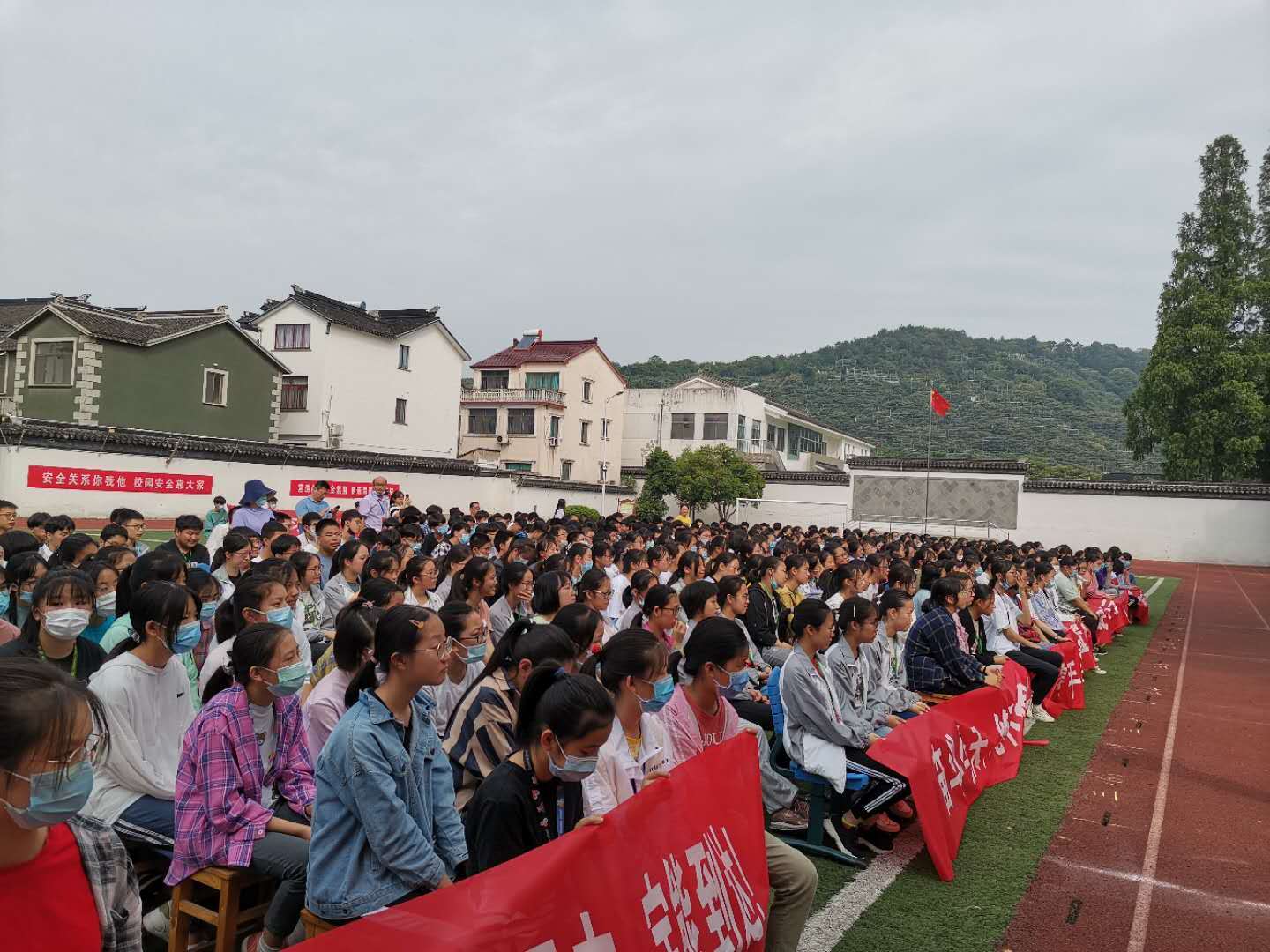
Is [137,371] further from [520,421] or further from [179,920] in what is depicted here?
[179,920]

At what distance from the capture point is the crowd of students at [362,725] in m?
2.08

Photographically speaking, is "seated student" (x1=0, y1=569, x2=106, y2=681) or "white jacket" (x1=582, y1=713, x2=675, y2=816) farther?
"seated student" (x1=0, y1=569, x2=106, y2=681)

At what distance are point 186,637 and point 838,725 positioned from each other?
344cm

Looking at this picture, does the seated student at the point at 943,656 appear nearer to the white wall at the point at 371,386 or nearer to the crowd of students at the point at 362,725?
the crowd of students at the point at 362,725

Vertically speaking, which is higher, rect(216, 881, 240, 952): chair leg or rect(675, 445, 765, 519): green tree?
rect(675, 445, 765, 519): green tree

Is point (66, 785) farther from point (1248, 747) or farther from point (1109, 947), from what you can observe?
point (1248, 747)

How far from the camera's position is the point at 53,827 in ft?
6.68

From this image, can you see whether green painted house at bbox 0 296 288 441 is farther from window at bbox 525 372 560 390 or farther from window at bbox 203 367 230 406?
window at bbox 525 372 560 390

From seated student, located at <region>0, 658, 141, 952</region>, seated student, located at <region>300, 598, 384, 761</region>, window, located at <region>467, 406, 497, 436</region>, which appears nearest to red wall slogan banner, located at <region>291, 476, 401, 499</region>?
window, located at <region>467, 406, 497, 436</region>

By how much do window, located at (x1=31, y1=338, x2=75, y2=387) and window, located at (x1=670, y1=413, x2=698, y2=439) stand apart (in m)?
28.6

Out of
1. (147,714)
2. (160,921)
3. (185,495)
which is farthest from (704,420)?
(160,921)

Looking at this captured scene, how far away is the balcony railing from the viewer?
4297 centimetres

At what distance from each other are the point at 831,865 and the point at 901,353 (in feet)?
365

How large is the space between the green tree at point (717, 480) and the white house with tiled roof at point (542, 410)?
765cm
